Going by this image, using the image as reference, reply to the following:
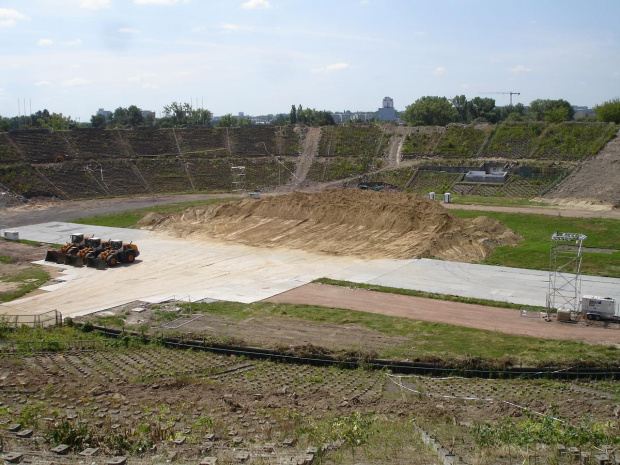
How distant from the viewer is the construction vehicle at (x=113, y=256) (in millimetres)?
37594

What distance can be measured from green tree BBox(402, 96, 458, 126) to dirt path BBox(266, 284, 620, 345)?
77.6 m

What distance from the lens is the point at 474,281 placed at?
33.6 metres

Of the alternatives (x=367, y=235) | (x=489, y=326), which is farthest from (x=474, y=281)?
(x=367, y=235)

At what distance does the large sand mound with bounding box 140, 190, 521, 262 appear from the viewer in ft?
135

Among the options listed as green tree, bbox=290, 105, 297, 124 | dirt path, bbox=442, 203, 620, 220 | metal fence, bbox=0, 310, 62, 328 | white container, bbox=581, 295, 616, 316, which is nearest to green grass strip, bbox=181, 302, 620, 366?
white container, bbox=581, 295, 616, 316

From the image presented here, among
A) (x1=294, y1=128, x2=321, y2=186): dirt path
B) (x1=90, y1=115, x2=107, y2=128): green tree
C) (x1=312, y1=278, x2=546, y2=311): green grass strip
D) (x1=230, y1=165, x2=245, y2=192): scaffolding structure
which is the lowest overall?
(x1=312, y1=278, x2=546, y2=311): green grass strip

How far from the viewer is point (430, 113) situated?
107250 mm

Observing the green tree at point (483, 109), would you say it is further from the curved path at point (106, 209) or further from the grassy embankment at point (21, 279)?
the grassy embankment at point (21, 279)

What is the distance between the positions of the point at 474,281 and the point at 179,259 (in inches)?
748

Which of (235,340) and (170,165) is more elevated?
(170,165)

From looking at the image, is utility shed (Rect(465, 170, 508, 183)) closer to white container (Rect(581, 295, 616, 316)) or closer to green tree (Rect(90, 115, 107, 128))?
white container (Rect(581, 295, 616, 316))

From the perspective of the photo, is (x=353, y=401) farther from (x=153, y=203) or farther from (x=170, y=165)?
(x=170, y=165)

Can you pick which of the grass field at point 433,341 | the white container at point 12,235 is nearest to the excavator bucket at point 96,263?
the grass field at point 433,341

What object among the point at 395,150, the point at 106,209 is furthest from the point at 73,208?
the point at 395,150
